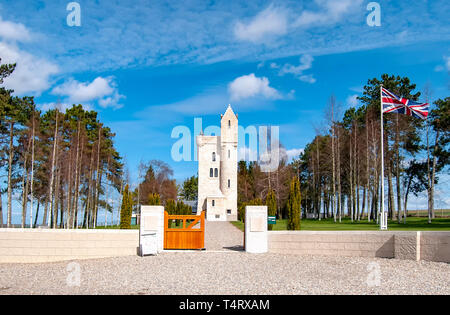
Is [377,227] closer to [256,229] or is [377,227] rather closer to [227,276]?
[256,229]

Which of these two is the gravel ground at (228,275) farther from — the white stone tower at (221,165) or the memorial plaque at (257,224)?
the white stone tower at (221,165)

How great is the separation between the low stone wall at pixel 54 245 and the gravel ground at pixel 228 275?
0.68m

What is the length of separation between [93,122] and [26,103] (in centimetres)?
1008

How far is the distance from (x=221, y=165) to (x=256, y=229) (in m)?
39.8

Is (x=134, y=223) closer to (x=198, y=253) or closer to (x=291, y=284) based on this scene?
(x=198, y=253)

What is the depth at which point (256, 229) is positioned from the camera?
46.0ft

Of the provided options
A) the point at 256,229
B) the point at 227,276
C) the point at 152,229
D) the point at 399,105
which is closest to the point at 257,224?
the point at 256,229

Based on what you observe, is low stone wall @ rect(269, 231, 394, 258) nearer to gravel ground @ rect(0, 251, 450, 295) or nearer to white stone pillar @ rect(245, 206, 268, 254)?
white stone pillar @ rect(245, 206, 268, 254)

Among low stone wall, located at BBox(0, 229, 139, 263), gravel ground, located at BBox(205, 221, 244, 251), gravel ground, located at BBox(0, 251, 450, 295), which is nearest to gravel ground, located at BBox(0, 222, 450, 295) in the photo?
gravel ground, located at BBox(0, 251, 450, 295)

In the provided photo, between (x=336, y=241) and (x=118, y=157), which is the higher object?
(x=118, y=157)

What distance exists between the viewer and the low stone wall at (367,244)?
39.2 feet

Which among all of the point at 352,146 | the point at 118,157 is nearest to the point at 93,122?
the point at 118,157

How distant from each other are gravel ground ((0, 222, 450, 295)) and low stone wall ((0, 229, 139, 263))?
2.24 feet

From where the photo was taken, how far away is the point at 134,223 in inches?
1361
